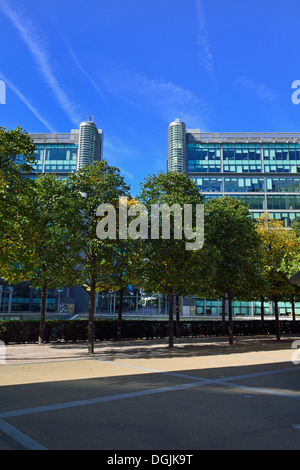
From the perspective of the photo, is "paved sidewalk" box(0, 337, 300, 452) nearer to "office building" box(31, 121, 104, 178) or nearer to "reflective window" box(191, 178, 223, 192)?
"reflective window" box(191, 178, 223, 192)

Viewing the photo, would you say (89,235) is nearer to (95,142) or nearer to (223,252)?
(223,252)

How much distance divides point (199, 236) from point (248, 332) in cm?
1922

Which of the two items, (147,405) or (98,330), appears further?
(98,330)

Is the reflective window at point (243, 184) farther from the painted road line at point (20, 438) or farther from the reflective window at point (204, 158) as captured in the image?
the painted road line at point (20, 438)

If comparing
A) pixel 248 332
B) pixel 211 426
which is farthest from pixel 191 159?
pixel 211 426

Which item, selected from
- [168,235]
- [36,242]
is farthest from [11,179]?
[168,235]

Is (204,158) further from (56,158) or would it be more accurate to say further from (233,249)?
(233,249)

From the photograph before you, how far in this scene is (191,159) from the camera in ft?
240

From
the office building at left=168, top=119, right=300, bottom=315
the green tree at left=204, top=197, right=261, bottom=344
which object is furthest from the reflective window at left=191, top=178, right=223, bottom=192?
the green tree at left=204, top=197, right=261, bottom=344

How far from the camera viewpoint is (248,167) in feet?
239

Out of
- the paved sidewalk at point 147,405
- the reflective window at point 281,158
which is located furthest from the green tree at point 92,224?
the reflective window at point 281,158

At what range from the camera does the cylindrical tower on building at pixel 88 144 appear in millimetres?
74812

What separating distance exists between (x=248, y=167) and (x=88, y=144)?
1276 inches

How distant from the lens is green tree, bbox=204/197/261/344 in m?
24.4
